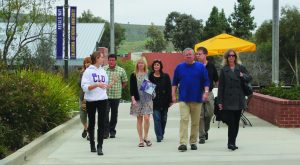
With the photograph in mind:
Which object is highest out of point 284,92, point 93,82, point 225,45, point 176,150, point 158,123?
point 225,45

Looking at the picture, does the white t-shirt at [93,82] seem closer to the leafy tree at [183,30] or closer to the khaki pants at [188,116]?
the khaki pants at [188,116]

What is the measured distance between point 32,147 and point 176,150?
255 cm

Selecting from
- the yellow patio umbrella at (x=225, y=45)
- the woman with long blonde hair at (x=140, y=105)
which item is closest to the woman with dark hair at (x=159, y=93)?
the woman with long blonde hair at (x=140, y=105)

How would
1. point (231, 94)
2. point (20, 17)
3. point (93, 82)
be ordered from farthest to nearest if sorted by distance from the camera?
1. point (20, 17)
2. point (231, 94)
3. point (93, 82)

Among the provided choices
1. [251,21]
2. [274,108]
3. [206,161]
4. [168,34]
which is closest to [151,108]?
[206,161]

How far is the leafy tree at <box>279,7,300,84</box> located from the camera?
163ft

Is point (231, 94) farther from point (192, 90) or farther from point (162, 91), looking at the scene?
point (162, 91)

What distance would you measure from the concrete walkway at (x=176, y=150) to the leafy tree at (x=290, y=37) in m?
37.4

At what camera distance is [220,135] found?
1279 centimetres

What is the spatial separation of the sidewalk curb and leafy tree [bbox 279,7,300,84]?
37838mm

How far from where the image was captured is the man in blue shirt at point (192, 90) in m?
10.5

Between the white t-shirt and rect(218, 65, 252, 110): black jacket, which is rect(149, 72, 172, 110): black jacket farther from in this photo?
the white t-shirt

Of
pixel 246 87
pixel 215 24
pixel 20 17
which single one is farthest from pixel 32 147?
pixel 215 24

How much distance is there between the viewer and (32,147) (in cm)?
1035
